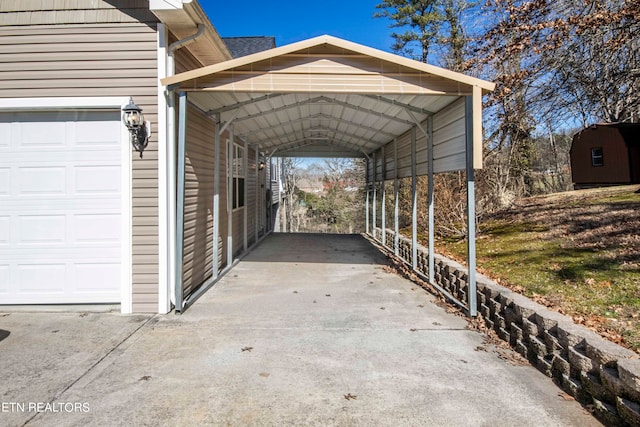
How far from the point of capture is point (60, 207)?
14.6ft

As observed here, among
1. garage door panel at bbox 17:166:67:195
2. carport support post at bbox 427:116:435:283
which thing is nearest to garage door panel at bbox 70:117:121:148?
garage door panel at bbox 17:166:67:195

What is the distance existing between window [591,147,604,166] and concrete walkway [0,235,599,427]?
16407 millimetres

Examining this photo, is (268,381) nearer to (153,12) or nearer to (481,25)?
(153,12)

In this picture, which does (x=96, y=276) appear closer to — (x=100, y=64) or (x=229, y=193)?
(x=100, y=64)

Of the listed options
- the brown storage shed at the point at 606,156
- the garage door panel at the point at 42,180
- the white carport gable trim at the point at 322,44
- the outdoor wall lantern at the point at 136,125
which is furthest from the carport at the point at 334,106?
the brown storage shed at the point at 606,156

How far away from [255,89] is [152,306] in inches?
104

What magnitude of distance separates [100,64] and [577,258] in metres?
6.14

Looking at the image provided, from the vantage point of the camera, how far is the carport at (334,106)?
411 cm

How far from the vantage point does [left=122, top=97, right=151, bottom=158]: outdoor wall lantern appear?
4.09 m

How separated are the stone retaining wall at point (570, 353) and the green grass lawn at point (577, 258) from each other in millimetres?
354

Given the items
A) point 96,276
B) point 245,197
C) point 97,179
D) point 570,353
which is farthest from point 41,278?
point 570,353

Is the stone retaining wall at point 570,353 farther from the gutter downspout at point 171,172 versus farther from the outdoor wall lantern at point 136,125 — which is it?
the outdoor wall lantern at point 136,125

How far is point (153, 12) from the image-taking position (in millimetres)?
4113

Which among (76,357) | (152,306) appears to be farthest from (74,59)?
(76,357)
